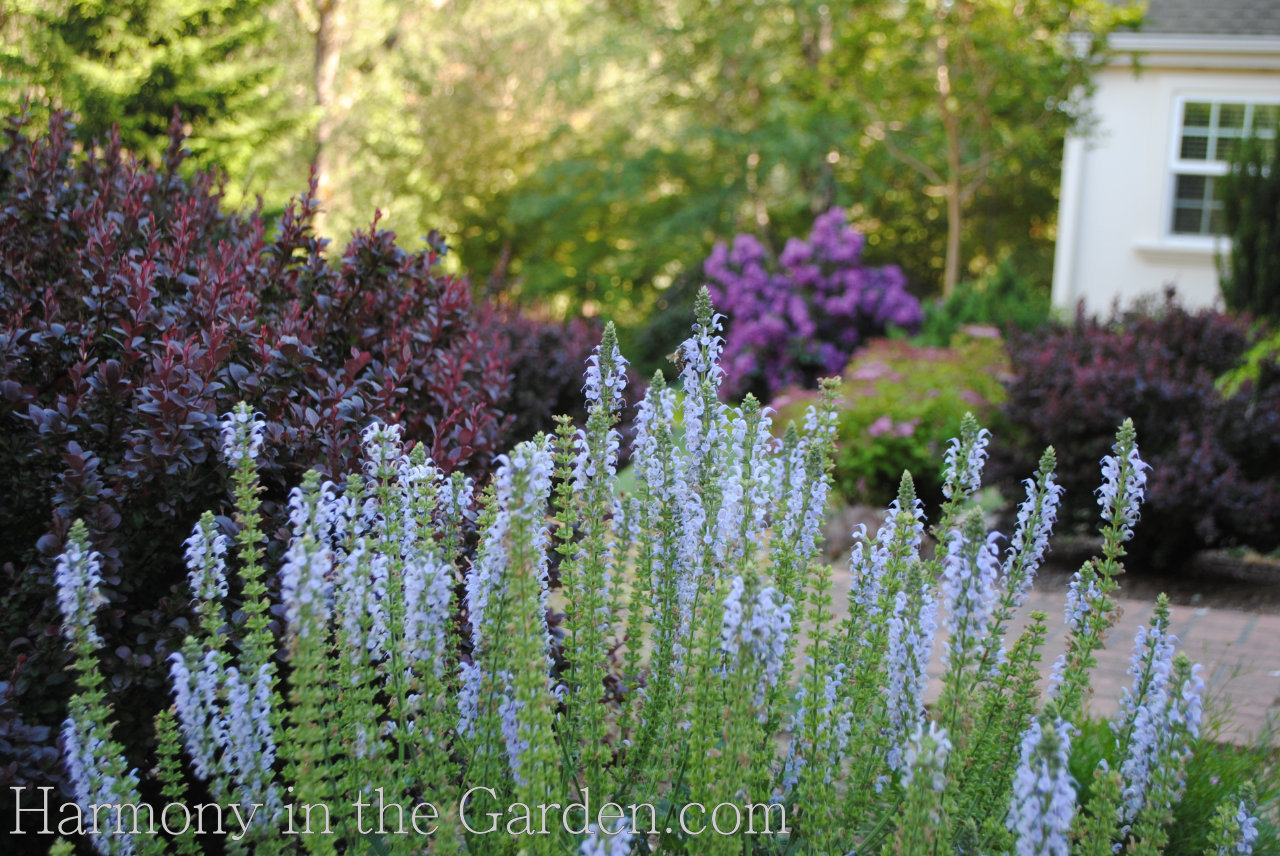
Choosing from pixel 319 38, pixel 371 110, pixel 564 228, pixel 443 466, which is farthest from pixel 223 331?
pixel 564 228

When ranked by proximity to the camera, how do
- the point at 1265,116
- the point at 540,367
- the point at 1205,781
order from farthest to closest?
the point at 1265,116
the point at 540,367
the point at 1205,781

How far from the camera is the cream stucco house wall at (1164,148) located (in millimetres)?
12547

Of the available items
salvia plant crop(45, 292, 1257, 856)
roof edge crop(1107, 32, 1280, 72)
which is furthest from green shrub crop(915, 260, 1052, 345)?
salvia plant crop(45, 292, 1257, 856)

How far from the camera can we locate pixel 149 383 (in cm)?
236

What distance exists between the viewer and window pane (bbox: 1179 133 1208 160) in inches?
508

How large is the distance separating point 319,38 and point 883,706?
13.7 m

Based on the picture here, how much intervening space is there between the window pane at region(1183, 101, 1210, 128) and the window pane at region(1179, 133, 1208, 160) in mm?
148

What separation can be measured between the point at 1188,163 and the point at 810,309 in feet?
17.3

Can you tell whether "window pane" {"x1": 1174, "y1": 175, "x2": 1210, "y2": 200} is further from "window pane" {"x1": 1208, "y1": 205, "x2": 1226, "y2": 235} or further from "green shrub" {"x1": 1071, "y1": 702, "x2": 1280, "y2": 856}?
"green shrub" {"x1": 1071, "y1": 702, "x2": 1280, "y2": 856}

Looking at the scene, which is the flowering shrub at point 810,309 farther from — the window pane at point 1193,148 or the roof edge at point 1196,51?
the window pane at point 1193,148

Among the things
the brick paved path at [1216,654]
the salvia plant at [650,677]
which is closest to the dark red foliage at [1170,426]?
the brick paved path at [1216,654]

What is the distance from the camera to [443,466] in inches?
108

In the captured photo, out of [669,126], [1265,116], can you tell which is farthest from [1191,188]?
[669,126]

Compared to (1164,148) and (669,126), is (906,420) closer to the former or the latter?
(1164,148)
